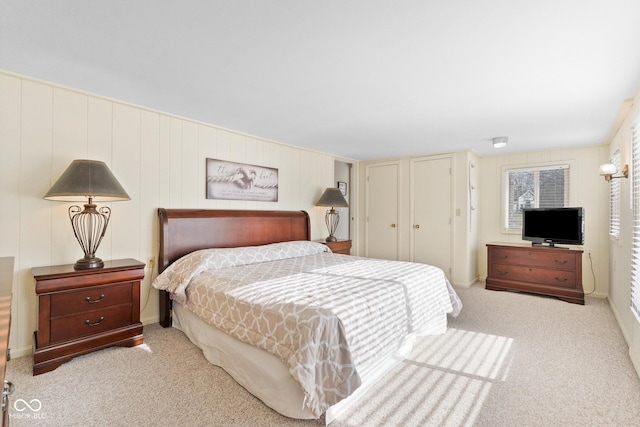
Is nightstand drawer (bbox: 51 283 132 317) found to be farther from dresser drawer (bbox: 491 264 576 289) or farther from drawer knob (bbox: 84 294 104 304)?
dresser drawer (bbox: 491 264 576 289)

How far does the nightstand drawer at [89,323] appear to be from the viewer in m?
2.26

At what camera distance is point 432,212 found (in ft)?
16.7

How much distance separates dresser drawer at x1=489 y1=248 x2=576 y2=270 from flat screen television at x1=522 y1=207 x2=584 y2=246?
186 mm

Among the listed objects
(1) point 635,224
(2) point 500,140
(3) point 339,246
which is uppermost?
(2) point 500,140

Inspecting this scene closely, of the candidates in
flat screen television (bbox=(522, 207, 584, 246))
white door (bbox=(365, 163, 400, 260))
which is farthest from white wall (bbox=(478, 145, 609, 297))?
white door (bbox=(365, 163, 400, 260))

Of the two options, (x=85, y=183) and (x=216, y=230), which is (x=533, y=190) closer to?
(x=216, y=230)

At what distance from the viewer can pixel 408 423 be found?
1714 millimetres

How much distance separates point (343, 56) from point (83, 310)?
2.65 meters

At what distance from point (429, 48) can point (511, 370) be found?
2301mm

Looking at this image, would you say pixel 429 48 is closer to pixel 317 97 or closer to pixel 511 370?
pixel 317 97

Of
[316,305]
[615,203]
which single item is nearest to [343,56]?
[316,305]

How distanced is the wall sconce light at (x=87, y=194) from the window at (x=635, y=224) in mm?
3999

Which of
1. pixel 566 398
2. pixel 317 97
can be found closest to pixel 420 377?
pixel 566 398

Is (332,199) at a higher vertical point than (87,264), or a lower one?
higher
